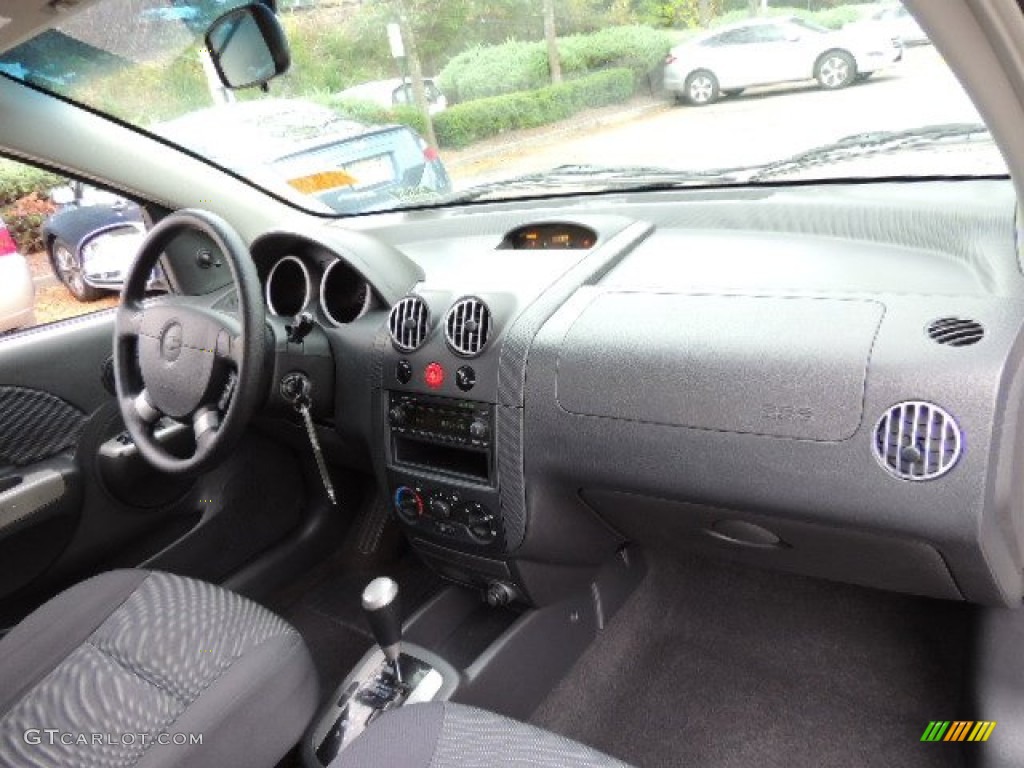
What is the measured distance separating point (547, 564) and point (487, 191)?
44.4 inches

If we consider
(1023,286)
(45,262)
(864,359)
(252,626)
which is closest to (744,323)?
(864,359)

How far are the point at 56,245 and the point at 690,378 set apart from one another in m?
1.88

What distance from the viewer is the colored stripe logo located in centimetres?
172

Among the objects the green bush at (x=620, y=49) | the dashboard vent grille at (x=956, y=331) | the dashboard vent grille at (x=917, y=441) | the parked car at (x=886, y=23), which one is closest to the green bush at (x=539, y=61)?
the green bush at (x=620, y=49)

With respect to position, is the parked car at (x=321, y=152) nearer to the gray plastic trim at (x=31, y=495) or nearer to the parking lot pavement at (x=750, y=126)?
the parking lot pavement at (x=750, y=126)

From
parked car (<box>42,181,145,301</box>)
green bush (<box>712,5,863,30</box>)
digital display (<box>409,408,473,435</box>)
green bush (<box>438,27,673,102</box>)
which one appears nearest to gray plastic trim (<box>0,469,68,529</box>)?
parked car (<box>42,181,145,301</box>)

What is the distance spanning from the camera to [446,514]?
1.96 m

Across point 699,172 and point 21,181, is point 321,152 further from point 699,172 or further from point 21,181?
point 699,172

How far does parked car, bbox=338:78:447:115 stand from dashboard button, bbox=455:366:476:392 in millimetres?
1088

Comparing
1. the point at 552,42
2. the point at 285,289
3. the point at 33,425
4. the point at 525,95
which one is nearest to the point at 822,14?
the point at 552,42

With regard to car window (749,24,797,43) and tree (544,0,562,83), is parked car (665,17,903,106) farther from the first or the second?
tree (544,0,562,83)

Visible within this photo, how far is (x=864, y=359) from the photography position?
136cm

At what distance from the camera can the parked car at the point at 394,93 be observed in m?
2.53

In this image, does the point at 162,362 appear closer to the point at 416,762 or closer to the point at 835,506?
the point at 416,762
